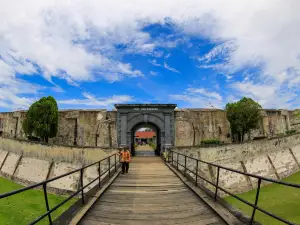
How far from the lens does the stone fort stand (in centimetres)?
1986

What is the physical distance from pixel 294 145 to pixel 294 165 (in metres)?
1.64

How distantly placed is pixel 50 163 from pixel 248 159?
1377cm

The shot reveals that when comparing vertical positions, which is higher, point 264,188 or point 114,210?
point 114,210

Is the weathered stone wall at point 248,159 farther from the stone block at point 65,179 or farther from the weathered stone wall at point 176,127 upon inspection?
the stone block at point 65,179

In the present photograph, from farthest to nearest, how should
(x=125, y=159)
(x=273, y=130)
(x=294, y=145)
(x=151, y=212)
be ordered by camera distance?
1. (x=273, y=130)
2. (x=294, y=145)
3. (x=125, y=159)
4. (x=151, y=212)

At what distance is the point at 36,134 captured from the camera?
22.6 m

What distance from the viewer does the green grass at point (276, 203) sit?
31.4 feet

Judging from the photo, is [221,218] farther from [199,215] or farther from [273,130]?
[273,130]

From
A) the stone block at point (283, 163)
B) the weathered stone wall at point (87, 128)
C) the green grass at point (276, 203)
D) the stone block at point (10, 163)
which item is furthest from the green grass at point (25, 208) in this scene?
the stone block at point (283, 163)

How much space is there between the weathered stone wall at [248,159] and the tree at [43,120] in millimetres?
12821

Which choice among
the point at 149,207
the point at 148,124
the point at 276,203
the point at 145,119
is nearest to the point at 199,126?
the point at 148,124

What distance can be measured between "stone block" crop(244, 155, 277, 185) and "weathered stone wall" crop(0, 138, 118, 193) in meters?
9.35

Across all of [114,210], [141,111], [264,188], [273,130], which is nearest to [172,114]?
[141,111]

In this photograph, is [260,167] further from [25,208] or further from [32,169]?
[32,169]
